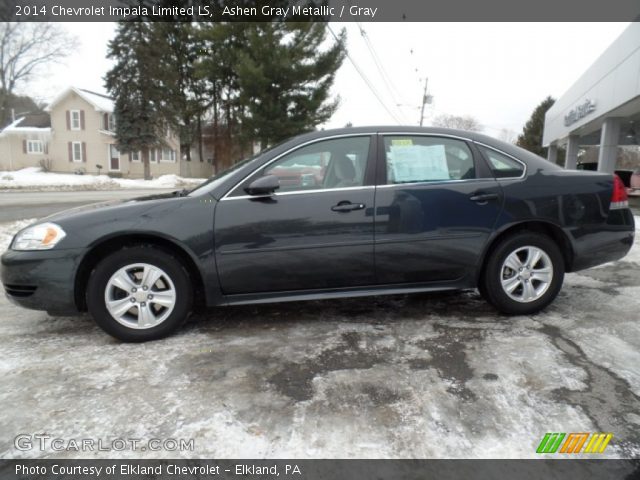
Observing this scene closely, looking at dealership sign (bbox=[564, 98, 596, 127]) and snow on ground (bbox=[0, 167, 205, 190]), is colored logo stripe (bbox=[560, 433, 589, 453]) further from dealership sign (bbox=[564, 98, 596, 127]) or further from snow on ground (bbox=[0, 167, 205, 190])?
dealership sign (bbox=[564, 98, 596, 127])

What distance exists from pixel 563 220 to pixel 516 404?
1.87 m

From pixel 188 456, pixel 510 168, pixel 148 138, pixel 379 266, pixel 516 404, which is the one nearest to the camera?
pixel 188 456

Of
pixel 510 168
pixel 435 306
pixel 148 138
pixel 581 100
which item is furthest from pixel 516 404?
pixel 148 138

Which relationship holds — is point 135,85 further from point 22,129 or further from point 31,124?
point 31,124

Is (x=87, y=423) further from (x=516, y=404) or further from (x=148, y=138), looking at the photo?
(x=148, y=138)

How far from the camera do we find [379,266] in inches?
133

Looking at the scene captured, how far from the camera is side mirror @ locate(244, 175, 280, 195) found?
318cm

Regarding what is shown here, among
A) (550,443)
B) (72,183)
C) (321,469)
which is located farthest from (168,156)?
(550,443)

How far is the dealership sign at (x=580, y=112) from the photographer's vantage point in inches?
747

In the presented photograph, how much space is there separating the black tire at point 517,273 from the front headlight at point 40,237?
327 centimetres

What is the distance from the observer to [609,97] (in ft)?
52.9

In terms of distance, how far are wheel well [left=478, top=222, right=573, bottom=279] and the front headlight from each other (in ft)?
10.6

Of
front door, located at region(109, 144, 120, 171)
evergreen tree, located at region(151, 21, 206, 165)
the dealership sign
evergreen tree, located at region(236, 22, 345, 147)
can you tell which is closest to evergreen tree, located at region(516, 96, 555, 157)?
the dealership sign

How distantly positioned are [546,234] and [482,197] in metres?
0.70
